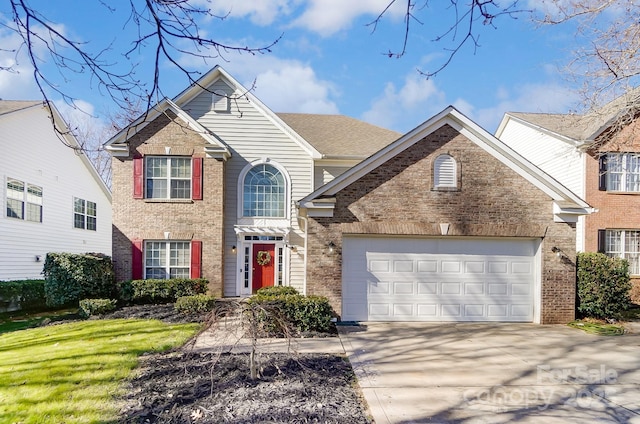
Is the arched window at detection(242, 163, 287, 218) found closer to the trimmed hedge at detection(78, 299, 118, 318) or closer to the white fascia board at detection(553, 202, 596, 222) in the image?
the trimmed hedge at detection(78, 299, 118, 318)

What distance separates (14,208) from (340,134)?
1349 centimetres

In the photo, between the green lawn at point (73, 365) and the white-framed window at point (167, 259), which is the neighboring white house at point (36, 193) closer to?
the white-framed window at point (167, 259)

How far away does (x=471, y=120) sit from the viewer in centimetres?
1032

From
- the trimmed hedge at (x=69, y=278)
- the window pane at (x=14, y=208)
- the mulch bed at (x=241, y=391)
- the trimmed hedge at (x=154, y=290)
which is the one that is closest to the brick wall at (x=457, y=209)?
the mulch bed at (x=241, y=391)

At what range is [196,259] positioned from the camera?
545 inches

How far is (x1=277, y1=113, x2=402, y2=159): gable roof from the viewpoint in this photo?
15719 millimetres

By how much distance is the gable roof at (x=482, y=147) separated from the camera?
10148mm

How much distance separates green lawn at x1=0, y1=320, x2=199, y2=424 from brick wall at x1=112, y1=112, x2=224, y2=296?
13.5ft

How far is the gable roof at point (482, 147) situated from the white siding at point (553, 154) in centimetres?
494

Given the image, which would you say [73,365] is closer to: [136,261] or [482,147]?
[136,261]

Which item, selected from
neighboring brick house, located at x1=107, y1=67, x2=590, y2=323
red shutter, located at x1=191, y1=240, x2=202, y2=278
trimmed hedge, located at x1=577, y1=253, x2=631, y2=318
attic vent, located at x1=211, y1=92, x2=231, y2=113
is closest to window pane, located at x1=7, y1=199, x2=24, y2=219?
red shutter, located at x1=191, y1=240, x2=202, y2=278

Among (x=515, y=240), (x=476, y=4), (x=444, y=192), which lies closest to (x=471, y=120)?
(x=444, y=192)

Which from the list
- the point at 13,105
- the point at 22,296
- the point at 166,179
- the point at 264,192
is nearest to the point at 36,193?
the point at 13,105

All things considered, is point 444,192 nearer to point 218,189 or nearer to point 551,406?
point 551,406
